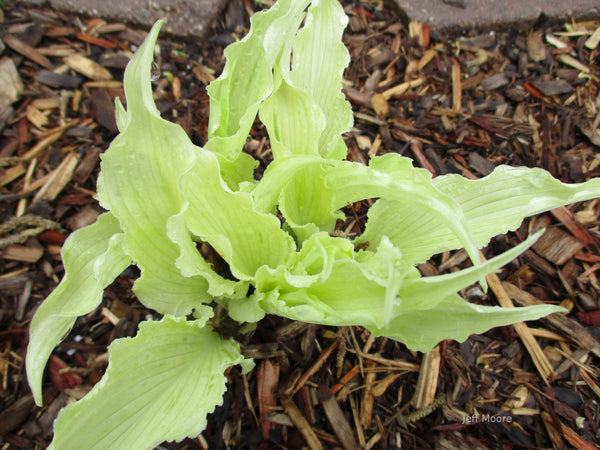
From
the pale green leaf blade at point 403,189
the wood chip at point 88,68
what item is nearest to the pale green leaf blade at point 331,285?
the pale green leaf blade at point 403,189

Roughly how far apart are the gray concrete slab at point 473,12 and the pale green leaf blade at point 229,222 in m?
1.53

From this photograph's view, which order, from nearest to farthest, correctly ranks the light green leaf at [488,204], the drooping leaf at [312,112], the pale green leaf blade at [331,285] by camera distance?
1. the pale green leaf blade at [331,285]
2. the light green leaf at [488,204]
3. the drooping leaf at [312,112]

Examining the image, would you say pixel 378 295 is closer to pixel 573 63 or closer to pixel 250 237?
pixel 250 237

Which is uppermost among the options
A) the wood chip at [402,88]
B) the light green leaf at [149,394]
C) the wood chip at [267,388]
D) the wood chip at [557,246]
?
Answer: the wood chip at [402,88]

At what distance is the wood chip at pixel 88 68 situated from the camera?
1819mm

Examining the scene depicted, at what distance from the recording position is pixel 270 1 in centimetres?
204

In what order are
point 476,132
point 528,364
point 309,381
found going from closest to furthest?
1. point 309,381
2. point 528,364
3. point 476,132

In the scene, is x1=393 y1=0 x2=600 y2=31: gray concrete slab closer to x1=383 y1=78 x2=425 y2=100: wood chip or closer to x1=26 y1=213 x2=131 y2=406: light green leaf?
x1=383 y1=78 x2=425 y2=100: wood chip

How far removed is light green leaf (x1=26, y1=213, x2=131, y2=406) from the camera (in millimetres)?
861

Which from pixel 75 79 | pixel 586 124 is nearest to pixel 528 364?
pixel 586 124

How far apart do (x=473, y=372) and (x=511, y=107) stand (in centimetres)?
113

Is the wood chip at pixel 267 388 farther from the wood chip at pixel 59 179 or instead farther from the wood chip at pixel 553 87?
the wood chip at pixel 553 87

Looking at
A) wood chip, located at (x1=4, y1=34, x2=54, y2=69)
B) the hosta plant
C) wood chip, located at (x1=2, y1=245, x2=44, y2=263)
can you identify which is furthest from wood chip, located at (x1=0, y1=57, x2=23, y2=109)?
the hosta plant

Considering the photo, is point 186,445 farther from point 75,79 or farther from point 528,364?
point 75,79
